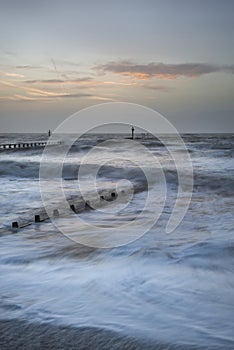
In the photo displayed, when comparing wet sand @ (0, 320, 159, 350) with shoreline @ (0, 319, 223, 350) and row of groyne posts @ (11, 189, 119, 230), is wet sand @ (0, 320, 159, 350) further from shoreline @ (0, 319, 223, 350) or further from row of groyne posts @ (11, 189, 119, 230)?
row of groyne posts @ (11, 189, 119, 230)

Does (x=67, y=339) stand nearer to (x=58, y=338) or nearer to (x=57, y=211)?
(x=58, y=338)

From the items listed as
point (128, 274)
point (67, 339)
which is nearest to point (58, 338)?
point (67, 339)

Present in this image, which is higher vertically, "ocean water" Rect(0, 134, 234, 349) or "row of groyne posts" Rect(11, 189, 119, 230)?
"row of groyne posts" Rect(11, 189, 119, 230)

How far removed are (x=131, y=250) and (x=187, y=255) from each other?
1048 mm

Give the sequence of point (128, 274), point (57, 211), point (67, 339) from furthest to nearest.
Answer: point (57, 211), point (128, 274), point (67, 339)

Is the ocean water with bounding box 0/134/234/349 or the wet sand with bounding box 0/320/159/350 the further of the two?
the ocean water with bounding box 0/134/234/349

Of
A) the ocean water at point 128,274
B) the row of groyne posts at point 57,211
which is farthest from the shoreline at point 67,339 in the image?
the row of groyne posts at point 57,211

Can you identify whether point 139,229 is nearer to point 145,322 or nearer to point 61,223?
point 61,223

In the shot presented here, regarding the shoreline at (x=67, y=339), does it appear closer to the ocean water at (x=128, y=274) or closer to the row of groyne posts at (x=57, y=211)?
the ocean water at (x=128, y=274)

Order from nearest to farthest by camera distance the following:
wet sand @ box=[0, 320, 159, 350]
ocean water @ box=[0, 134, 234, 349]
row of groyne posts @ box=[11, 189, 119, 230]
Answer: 1. wet sand @ box=[0, 320, 159, 350]
2. ocean water @ box=[0, 134, 234, 349]
3. row of groyne posts @ box=[11, 189, 119, 230]

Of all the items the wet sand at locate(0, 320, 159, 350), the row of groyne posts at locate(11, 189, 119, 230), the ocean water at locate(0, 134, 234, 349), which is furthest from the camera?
the row of groyne posts at locate(11, 189, 119, 230)

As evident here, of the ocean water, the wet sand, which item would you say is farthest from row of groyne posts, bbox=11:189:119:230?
the wet sand

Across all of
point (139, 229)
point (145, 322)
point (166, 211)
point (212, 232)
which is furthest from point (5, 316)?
point (166, 211)

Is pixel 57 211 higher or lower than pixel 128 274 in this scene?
higher
